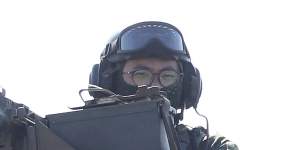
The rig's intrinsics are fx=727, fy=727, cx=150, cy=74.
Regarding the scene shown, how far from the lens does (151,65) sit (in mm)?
5230

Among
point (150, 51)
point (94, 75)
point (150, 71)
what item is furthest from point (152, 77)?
point (94, 75)

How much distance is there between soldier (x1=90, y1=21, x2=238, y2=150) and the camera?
520 cm

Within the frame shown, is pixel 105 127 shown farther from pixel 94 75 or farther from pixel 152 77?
pixel 94 75

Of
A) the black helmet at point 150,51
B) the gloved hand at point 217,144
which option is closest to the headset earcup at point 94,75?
the black helmet at point 150,51

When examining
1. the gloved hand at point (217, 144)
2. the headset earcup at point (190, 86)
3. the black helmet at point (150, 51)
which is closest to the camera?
the gloved hand at point (217, 144)

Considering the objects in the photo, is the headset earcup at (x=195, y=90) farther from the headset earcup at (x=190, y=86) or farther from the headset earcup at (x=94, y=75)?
the headset earcup at (x=94, y=75)

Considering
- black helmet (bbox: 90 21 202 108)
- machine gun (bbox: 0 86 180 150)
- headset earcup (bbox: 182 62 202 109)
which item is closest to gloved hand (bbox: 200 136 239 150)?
black helmet (bbox: 90 21 202 108)

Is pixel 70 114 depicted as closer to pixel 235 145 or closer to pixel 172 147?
pixel 172 147

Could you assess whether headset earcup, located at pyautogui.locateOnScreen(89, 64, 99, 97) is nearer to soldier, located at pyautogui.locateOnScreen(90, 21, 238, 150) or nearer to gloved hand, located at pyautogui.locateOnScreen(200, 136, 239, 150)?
soldier, located at pyautogui.locateOnScreen(90, 21, 238, 150)

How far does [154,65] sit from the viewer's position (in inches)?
206

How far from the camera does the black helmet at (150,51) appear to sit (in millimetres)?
5348

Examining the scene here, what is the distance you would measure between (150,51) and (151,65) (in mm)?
120

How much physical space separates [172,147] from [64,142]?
1.69ft

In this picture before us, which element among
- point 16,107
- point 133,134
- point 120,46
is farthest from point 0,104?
point 120,46
